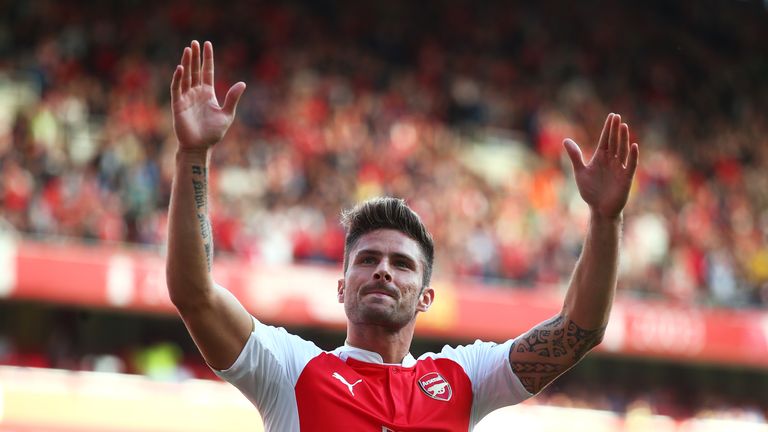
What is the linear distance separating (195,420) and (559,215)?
698 centimetres

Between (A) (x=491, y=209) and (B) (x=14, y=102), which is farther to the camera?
(A) (x=491, y=209)

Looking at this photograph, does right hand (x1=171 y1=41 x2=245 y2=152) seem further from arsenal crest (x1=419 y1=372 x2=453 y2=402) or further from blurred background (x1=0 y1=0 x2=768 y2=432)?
blurred background (x1=0 y1=0 x2=768 y2=432)

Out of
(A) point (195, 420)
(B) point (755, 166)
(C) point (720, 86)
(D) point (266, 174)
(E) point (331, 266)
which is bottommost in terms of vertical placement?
(A) point (195, 420)

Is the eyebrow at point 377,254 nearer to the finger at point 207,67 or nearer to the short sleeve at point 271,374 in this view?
the short sleeve at point 271,374

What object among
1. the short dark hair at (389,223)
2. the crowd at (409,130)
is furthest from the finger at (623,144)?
the crowd at (409,130)

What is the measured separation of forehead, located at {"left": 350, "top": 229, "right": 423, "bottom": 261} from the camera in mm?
4215

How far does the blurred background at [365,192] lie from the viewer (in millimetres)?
12891

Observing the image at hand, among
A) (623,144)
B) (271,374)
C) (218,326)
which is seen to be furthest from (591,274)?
(218,326)

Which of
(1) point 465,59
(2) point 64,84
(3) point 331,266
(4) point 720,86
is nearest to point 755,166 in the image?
(4) point 720,86

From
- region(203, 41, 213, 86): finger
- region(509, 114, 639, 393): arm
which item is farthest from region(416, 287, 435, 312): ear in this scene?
region(203, 41, 213, 86): finger

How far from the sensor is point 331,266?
14.3 metres

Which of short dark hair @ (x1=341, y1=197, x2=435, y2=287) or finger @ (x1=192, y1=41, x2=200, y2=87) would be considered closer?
finger @ (x1=192, y1=41, x2=200, y2=87)

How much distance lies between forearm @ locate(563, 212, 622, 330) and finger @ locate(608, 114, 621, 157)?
0.25 m

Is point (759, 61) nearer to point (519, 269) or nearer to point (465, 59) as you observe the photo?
point (465, 59)
